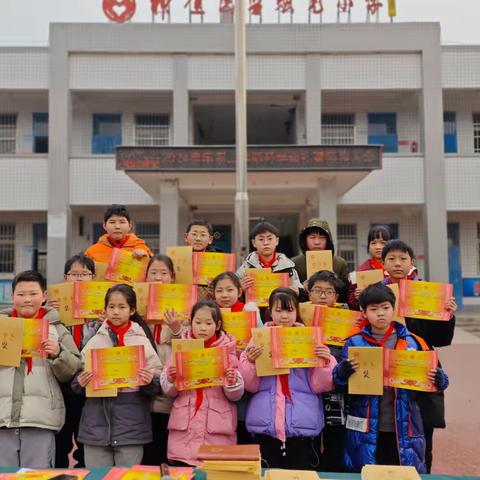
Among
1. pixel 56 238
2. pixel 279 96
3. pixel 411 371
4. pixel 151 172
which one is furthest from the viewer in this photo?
pixel 279 96

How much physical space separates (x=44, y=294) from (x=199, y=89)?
1166cm

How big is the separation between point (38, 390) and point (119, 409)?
46 cm

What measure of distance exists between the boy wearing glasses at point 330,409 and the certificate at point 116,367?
3.68 feet

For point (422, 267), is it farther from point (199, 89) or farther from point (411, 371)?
point (411, 371)

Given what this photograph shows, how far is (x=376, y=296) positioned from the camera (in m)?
2.71

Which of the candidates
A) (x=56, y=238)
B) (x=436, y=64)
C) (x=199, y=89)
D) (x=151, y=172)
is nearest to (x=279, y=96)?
(x=199, y=89)

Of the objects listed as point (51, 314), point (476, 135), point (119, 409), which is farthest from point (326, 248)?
point (476, 135)

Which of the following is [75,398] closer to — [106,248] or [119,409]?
[119,409]

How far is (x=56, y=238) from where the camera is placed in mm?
13359

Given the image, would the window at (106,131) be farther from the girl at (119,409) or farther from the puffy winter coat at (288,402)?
the puffy winter coat at (288,402)

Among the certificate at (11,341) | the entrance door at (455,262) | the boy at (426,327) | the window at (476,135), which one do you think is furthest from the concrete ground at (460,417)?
the window at (476,135)

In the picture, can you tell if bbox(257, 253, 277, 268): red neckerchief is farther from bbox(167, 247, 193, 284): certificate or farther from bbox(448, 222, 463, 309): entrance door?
bbox(448, 222, 463, 309): entrance door

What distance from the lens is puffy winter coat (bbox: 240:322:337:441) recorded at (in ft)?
8.74

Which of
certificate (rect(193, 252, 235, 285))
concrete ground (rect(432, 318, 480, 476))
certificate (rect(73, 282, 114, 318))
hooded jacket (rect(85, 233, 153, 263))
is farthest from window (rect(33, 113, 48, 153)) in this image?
certificate (rect(73, 282, 114, 318))
